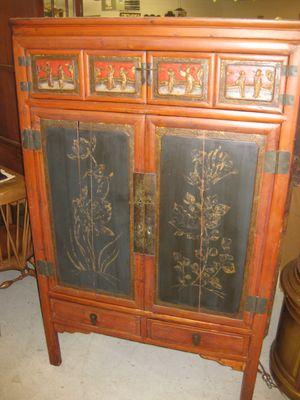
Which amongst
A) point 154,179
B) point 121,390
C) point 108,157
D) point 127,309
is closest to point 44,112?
point 108,157

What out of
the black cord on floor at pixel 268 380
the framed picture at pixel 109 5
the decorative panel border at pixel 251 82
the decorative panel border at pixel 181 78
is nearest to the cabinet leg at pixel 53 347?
the black cord on floor at pixel 268 380

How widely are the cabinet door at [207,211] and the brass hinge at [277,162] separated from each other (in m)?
0.02

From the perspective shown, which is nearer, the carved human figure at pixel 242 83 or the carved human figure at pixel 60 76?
the carved human figure at pixel 242 83

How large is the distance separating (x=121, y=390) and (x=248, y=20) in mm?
1763

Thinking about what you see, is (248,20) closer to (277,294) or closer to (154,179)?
(154,179)

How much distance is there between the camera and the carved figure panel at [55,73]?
56.0 inches

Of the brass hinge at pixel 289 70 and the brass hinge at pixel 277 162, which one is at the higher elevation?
the brass hinge at pixel 289 70

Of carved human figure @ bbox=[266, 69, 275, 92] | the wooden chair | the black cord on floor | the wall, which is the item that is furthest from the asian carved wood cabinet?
the wall

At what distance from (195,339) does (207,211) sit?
613mm

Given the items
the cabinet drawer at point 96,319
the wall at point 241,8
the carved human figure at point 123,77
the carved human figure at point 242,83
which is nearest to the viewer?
the carved human figure at point 242,83

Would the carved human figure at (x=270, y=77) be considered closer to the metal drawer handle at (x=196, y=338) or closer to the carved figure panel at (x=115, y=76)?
the carved figure panel at (x=115, y=76)

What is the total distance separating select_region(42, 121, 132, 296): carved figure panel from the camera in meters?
1.48

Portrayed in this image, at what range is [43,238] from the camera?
1740mm

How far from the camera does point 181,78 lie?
1.32m
